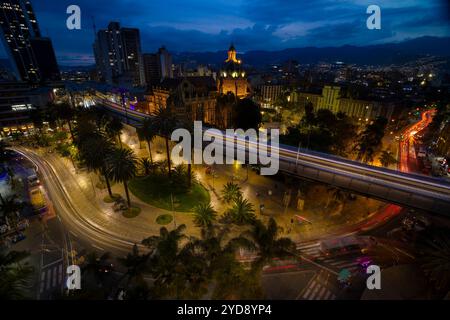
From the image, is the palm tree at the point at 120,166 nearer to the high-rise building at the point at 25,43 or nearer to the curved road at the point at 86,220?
A: the curved road at the point at 86,220

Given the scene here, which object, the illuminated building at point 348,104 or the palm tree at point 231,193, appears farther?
the illuminated building at point 348,104

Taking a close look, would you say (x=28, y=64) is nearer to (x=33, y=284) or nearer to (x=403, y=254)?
(x=33, y=284)

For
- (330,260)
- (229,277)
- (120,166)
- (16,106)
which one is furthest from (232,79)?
(229,277)

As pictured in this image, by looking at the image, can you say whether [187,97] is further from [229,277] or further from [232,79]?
[229,277]

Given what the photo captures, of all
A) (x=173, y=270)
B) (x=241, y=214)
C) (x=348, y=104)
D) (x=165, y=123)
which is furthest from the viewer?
(x=348, y=104)

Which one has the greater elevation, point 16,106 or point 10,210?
point 16,106

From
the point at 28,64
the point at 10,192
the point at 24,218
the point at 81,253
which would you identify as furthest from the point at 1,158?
the point at 28,64

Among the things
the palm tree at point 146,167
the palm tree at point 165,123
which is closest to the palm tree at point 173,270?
the palm tree at point 165,123
